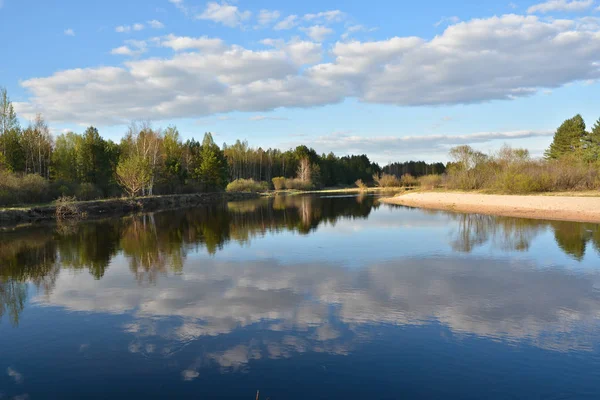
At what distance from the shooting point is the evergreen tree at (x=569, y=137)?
69812 millimetres

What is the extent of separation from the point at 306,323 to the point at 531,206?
103 feet

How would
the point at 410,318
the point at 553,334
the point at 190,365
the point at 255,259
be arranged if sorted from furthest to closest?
the point at 255,259, the point at 410,318, the point at 553,334, the point at 190,365

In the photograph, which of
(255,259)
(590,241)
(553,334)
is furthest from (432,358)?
(590,241)

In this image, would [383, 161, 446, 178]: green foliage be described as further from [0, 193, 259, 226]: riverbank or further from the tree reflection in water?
the tree reflection in water

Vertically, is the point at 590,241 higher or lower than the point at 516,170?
lower

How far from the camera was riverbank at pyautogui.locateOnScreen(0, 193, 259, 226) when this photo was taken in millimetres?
31328

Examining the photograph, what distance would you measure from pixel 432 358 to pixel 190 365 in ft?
13.8

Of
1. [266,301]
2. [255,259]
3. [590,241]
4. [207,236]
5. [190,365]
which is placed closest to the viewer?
[190,365]

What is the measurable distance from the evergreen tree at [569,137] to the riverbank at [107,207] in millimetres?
61010

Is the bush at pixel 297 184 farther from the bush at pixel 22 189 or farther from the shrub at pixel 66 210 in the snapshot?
the shrub at pixel 66 210

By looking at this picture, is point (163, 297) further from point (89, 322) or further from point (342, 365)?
point (342, 365)

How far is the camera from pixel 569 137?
2810 inches

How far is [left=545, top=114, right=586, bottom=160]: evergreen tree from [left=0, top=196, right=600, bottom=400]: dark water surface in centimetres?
6388

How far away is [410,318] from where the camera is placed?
8.92 meters
